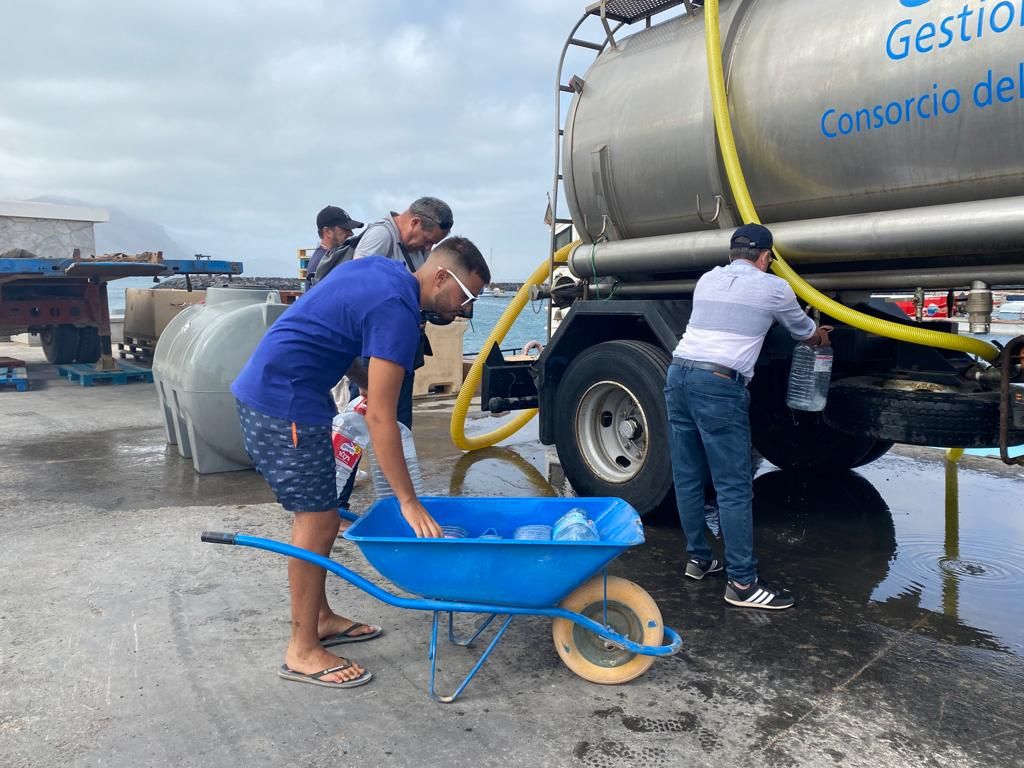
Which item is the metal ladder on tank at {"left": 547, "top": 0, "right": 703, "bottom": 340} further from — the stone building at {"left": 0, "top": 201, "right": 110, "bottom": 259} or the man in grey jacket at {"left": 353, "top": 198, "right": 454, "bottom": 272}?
the stone building at {"left": 0, "top": 201, "right": 110, "bottom": 259}

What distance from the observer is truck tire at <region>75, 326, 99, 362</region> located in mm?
12570

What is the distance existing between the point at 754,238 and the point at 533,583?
6.41ft

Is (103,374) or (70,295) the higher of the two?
(70,295)

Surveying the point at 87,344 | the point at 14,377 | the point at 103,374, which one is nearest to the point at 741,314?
the point at 103,374

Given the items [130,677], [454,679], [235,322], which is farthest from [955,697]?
[235,322]

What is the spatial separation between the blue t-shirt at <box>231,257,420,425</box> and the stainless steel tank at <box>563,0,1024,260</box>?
2.26 m

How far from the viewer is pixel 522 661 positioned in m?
3.01

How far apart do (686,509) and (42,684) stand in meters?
2.82

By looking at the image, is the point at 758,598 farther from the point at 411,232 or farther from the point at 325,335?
the point at 411,232

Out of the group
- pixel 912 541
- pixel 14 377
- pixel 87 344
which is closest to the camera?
pixel 912 541

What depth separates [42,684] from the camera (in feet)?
9.21

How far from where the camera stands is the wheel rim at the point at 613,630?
9.36 feet

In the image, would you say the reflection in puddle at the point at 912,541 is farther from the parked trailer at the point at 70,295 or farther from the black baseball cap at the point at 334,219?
the parked trailer at the point at 70,295

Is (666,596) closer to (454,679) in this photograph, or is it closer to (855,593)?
(855,593)
